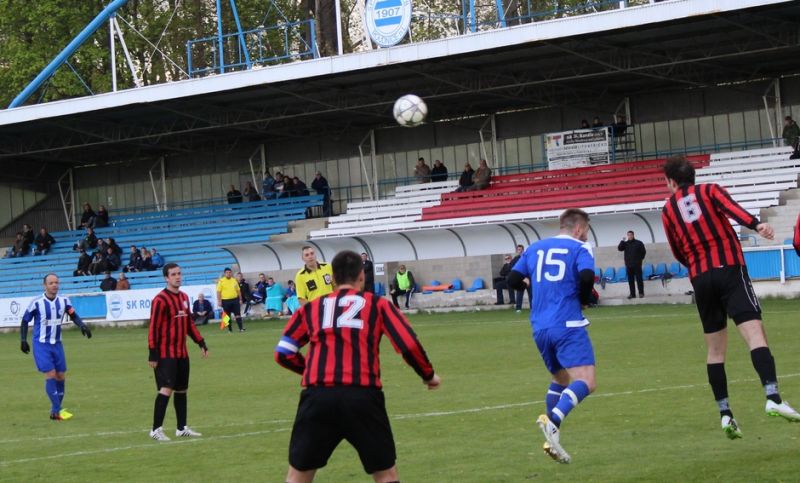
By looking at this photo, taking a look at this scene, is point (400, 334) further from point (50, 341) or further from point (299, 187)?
point (299, 187)

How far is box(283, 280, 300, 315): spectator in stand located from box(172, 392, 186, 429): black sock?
80.6 ft

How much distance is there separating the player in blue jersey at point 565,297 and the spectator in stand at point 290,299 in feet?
92.2

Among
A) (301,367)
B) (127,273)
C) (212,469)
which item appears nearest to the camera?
(301,367)

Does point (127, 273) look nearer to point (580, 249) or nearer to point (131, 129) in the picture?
point (131, 129)

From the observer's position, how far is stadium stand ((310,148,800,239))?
35.5 m

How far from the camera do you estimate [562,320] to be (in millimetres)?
9742

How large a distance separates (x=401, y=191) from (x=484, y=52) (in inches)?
433

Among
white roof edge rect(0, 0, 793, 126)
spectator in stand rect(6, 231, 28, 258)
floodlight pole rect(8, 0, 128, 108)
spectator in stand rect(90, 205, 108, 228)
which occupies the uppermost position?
floodlight pole rect(8, 0, 128, 108)

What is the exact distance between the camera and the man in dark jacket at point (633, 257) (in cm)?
3219

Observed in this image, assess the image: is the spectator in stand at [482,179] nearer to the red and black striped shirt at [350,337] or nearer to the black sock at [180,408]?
the black sock at [180,408]

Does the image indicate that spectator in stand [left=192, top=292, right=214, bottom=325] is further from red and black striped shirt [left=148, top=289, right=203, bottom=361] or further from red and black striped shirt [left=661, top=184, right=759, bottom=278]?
red and black striped shirt [left=661, top=184, right=759, bottom=278]

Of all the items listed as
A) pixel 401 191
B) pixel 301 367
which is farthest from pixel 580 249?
pixel 401 191

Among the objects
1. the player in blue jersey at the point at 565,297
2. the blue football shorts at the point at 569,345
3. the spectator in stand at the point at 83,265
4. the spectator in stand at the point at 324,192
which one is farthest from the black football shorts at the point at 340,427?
the spectator in stand at the point at 83,265

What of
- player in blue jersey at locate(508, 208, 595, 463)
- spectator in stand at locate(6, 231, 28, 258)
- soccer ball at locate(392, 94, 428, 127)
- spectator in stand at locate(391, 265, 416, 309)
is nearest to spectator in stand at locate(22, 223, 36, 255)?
spectator in stand at locate(6, 231, 28, 258)
